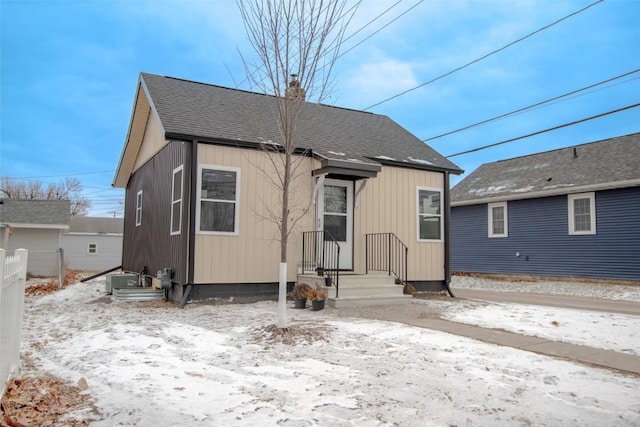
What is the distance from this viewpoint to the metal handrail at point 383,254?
1030cm

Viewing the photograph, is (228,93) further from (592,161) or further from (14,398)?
(592,161)

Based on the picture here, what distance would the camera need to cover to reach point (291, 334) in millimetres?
5680

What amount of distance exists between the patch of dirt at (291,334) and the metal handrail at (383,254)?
14.0 feet

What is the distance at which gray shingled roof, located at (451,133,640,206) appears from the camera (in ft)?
49.9

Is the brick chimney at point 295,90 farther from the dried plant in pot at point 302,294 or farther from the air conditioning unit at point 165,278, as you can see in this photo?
the air conditioning unit at point 165,278

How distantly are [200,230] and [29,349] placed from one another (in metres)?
3.64

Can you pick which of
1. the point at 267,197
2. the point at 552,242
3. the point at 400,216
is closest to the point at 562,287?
the point at 552,242

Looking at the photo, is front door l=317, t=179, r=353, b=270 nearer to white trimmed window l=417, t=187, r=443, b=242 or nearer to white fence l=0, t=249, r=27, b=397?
white trimmed window l=417, t=187, r=443, b=242

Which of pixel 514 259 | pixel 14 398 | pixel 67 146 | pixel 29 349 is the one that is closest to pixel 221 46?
pixel 29 349

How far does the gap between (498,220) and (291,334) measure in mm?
15212

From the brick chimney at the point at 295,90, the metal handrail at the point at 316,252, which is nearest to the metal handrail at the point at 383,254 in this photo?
the metal handrail at the point at 316,252

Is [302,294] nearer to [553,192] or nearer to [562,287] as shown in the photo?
[562,287]

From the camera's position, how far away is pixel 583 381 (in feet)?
13.7

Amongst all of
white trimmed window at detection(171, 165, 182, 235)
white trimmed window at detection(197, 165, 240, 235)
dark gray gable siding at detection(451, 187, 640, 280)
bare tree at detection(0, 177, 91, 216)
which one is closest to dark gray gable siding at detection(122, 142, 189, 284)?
white trimmed window at detection(171, 165, 182, 235)
